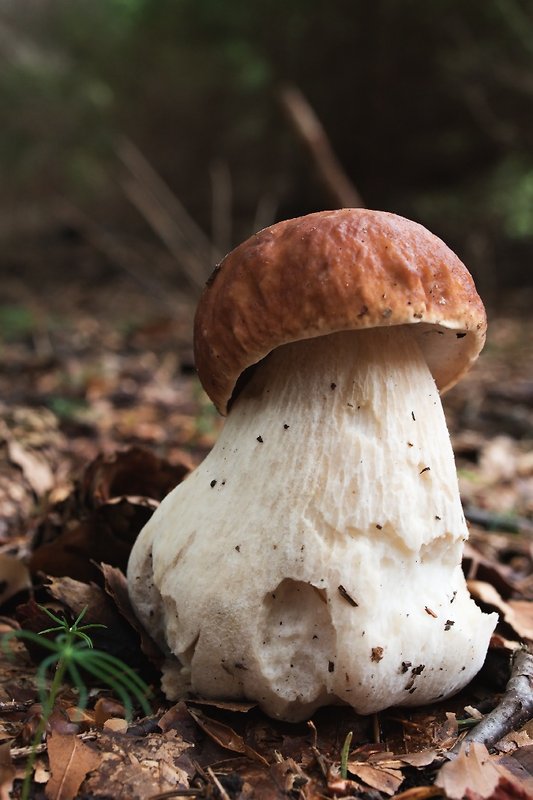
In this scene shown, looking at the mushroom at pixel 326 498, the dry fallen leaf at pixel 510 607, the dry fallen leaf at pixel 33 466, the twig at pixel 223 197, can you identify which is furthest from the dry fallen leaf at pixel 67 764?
the twig at pixel 223 197

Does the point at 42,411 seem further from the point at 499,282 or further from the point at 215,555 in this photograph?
the point at 499,282

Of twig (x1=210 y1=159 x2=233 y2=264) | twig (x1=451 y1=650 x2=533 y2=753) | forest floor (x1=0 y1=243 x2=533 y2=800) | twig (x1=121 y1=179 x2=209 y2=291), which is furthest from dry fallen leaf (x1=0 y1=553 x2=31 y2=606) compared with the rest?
twig (x1=210 y1=159 x2=233 y2=264)

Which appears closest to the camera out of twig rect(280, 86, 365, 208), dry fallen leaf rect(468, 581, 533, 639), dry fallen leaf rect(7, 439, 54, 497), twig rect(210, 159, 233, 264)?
dry fallen leaf rect(468, 581, 533, 639)

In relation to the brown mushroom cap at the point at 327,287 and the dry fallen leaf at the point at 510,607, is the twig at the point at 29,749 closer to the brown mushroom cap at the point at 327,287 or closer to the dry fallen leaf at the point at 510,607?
the brown mushroom cap at the point at 327,287

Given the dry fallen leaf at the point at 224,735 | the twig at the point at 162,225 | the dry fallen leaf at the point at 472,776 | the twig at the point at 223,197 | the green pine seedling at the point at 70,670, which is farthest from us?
the twig at the point at 223,197

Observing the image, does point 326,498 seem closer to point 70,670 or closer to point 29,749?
point 70,670

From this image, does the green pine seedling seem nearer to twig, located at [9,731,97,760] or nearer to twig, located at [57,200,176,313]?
twig, located at [9,731,97,760]

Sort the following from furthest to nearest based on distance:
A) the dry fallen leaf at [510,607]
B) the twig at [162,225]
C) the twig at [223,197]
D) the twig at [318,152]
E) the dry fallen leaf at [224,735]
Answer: the twig at [223,197]
the twig at [318,152]
the twig at [162,225]
the dry fallen leaf at [510,607]
the dry fallen leaf at [224,735]
